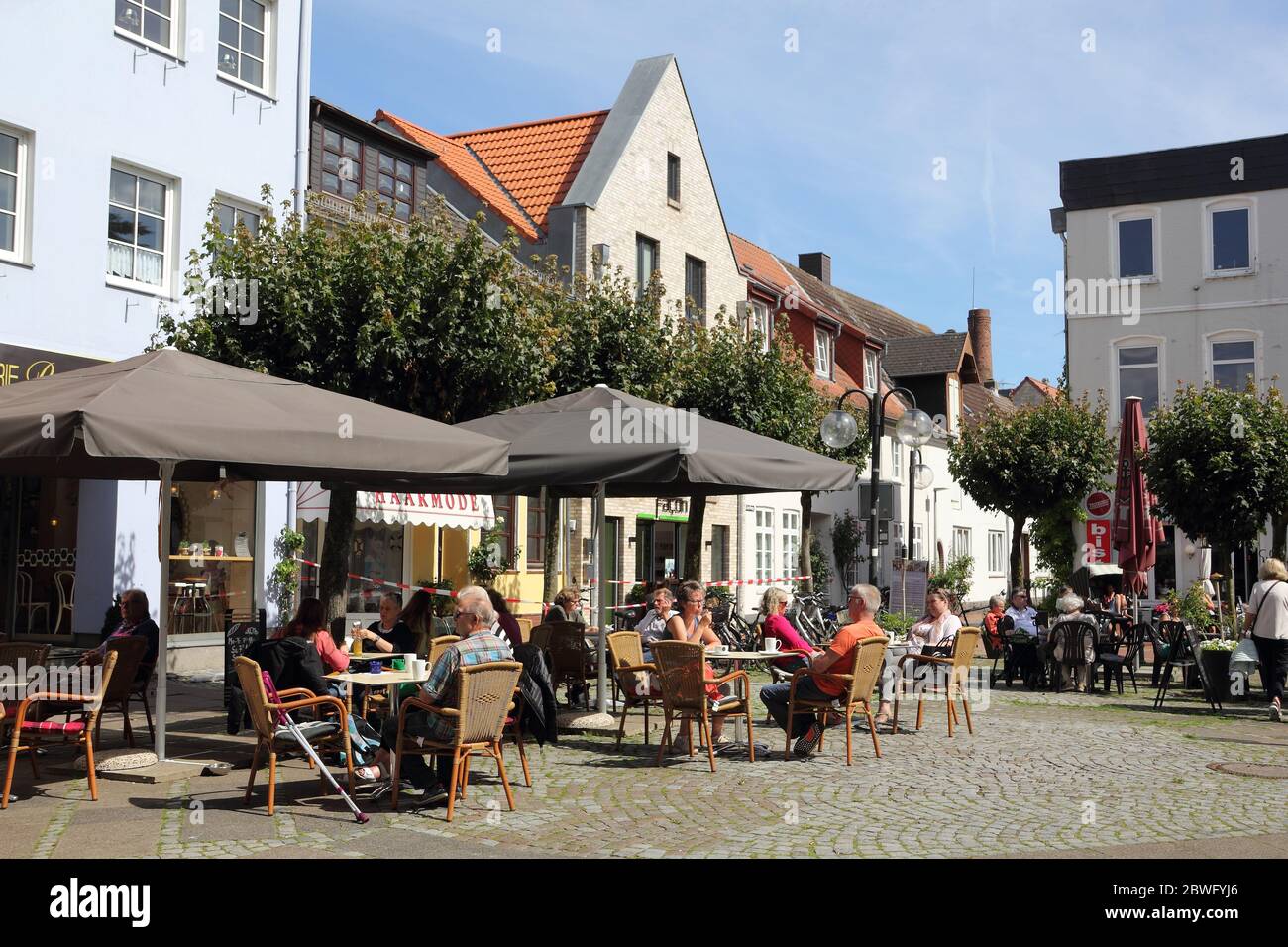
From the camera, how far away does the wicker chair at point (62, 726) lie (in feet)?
25.4

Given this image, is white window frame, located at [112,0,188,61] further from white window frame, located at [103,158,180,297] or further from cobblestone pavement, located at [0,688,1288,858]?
cobblestone pavement, located at [0,688,1288,858]

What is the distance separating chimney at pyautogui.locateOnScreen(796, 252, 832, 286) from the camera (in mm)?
46812

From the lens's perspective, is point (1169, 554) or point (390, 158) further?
point (1169, 554)

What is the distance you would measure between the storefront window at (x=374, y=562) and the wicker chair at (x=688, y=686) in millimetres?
11846

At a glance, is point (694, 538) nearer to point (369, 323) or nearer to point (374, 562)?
point (374, 562)

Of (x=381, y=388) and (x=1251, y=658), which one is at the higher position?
(x=381, y=388)

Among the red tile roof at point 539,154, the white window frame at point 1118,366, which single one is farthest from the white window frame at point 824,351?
the red tile roof at point 539,154

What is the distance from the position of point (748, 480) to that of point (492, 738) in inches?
143

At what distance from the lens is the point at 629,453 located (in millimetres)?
10195

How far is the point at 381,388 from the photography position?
13.6m

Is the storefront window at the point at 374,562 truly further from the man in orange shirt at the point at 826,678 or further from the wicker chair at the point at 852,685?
the wicker chair at the point at 852,685

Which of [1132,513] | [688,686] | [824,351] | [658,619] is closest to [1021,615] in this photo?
[1132,513]
